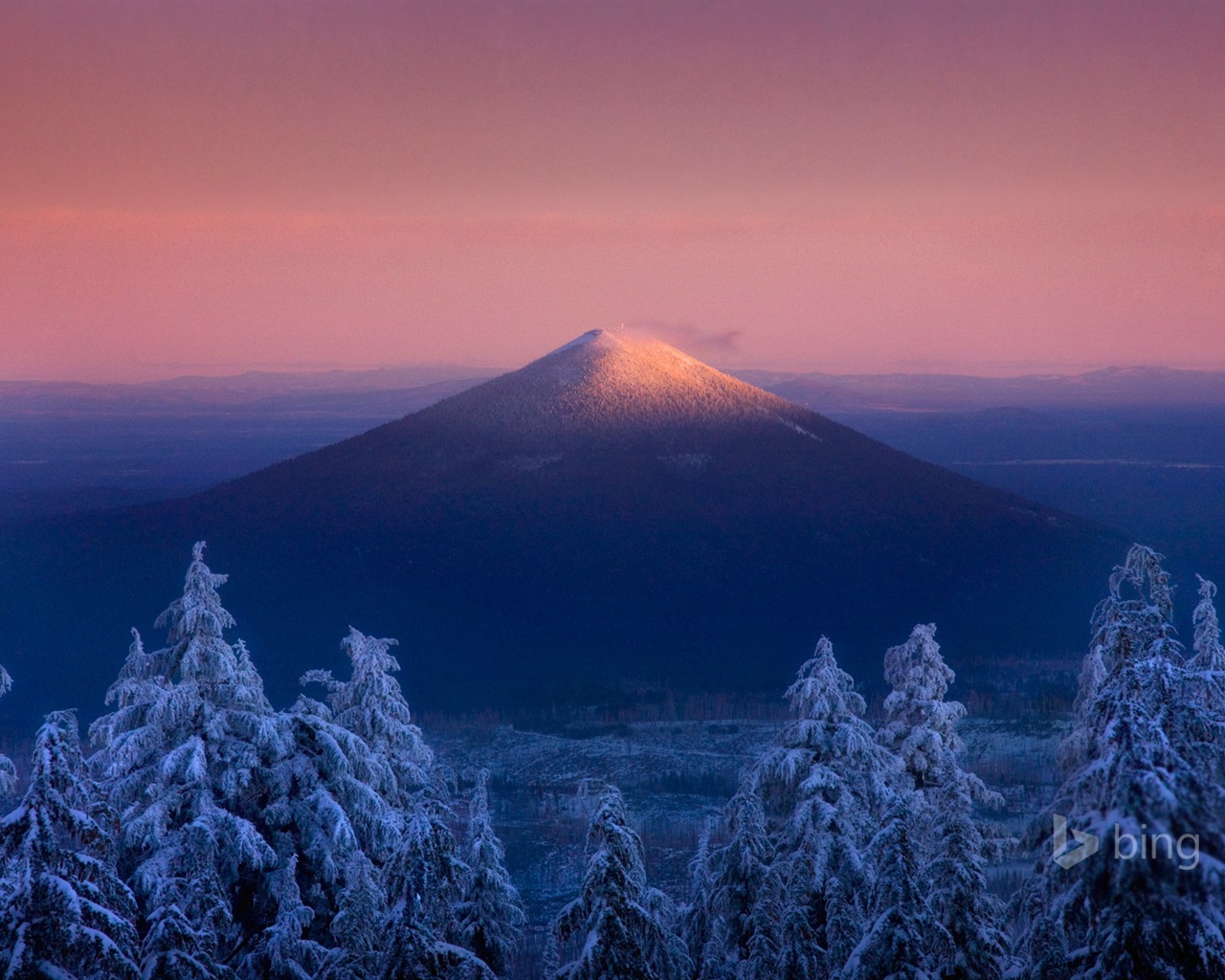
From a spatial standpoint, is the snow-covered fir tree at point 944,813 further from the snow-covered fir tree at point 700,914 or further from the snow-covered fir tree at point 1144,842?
the snow-covered fir tree at point 700,914

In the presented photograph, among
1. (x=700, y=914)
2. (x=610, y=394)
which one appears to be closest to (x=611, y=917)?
(x=700, y=914)

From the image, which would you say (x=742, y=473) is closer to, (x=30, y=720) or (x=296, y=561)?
(x=296, y=561)

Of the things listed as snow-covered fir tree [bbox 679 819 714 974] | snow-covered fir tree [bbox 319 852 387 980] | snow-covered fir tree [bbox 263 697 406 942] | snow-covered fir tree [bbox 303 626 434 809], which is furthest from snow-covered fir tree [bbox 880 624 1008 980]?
snow-covered fir tree [bbox 303 626 434 809]

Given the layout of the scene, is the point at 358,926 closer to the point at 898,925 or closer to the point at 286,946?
the point at 286,946

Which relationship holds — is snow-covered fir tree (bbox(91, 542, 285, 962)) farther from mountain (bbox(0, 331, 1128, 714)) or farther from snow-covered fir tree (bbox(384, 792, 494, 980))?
mountain (bbox(0, 331, 1128, 714))

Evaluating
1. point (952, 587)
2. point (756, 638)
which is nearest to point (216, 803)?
point (756, 638)

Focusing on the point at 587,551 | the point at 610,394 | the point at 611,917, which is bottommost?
the point at 587,551

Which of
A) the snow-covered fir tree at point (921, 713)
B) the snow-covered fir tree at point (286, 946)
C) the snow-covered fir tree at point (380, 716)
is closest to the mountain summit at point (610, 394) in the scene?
the snow-covered fir tree at point (380, 716)
